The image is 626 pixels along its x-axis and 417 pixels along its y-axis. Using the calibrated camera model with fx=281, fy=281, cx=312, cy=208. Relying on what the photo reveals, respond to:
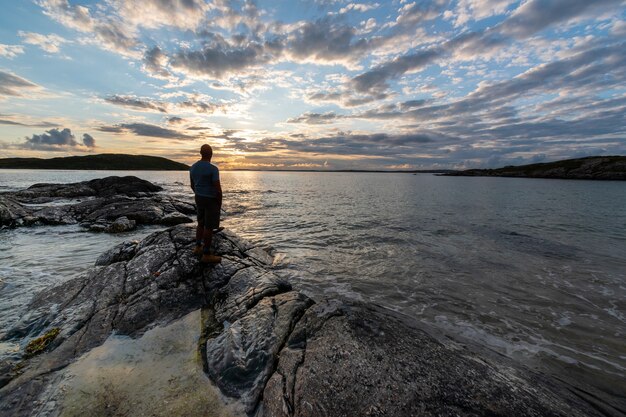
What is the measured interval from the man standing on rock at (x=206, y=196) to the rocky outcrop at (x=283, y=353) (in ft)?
3.47

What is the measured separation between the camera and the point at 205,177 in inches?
380

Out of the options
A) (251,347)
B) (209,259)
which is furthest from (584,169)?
(251,347)

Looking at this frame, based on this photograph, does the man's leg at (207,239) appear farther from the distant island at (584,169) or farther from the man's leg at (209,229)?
the distant island at (584,169)

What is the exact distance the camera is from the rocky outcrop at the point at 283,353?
436 centimetres

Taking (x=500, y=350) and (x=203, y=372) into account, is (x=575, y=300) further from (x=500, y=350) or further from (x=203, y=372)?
(x=203, y=372)

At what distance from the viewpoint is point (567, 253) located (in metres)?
15.9

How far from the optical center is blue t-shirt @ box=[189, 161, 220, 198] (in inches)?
379

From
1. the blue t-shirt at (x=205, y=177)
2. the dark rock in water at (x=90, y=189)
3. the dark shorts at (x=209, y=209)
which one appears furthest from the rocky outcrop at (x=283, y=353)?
the dark rock in water at (x=90, y=189)

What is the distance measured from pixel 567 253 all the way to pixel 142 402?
20.6 meters

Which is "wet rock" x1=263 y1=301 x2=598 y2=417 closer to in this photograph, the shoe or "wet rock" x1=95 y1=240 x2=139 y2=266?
the shoe

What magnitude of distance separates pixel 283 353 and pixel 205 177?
6.49 m

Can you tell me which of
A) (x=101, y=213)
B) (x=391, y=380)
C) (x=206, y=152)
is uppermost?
(x=206, y=152)

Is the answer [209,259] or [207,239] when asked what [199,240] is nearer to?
[207,239]

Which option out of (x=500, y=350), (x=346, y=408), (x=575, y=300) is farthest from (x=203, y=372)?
(x=575, y=300)
